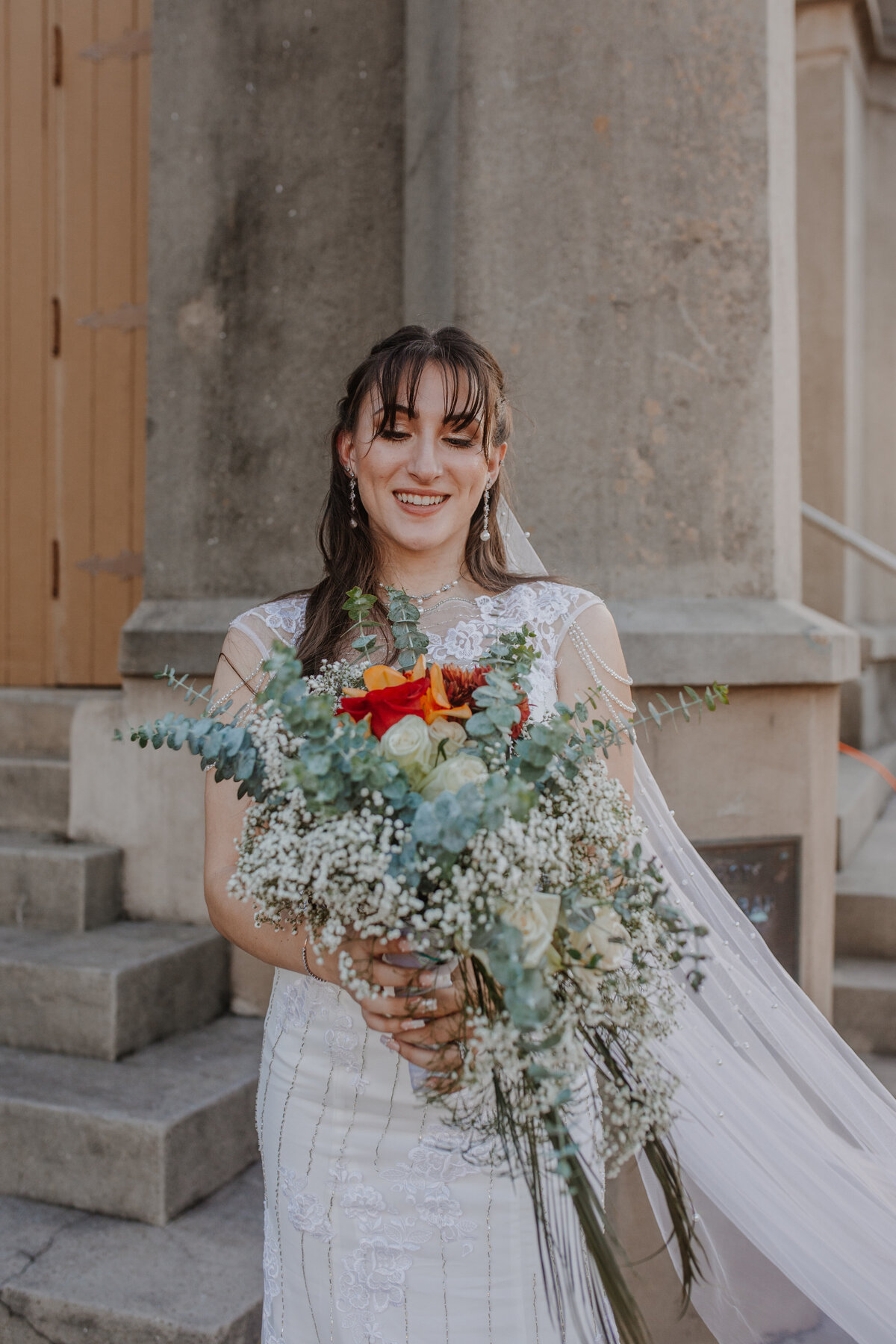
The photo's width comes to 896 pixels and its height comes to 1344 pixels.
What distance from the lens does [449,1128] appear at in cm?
176

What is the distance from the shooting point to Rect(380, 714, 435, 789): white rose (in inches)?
49.0

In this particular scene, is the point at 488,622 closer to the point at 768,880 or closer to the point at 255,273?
the point at 768,880

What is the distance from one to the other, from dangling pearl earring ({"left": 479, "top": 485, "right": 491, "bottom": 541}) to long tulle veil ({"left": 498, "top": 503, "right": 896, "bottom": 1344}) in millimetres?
797

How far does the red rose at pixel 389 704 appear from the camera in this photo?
1326mm

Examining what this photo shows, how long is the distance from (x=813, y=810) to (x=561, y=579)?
4.55ft

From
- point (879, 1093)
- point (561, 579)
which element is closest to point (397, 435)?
point (561, 579)

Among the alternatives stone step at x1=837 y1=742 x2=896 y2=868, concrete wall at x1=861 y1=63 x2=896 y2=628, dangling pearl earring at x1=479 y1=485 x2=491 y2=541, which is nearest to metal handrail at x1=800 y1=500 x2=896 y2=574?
stone step at x1=837 y1=742 x2=896 y2=868

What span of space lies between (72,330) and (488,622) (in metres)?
3.38

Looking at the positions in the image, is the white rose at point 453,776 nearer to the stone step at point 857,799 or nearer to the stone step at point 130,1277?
the stone step at point 130,1277

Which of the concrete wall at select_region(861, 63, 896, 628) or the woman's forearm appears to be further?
the concrete wall at select_region(861, 63, 896, 628)

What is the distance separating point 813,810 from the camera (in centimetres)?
314

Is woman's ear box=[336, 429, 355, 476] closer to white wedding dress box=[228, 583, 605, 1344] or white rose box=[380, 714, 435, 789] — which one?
white wedding dress box=[228, 583, 605, 1344]

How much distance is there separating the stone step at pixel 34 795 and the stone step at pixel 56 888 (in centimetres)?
26

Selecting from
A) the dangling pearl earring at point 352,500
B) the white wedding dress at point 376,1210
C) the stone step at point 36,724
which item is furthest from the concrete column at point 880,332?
the white wedding dress at point 376,1210
